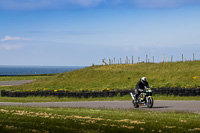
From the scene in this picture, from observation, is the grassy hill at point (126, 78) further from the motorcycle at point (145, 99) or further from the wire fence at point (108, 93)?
the motorcycle at point (145, 99)

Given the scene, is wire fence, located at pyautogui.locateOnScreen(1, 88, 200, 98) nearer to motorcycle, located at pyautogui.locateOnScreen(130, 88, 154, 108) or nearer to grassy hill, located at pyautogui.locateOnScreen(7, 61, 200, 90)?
grassy hill, located at pyautogui.locateOnScreen(7, 61, 200, 90)

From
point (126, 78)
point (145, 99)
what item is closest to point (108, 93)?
point (145, 99)

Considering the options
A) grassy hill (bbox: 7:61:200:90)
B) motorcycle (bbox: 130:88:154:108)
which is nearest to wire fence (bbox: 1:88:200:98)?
grassy hill (bbox: 7:61:200:90)

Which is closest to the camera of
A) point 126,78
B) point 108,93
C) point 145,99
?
point 145,99

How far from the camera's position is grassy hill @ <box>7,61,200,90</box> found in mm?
42875

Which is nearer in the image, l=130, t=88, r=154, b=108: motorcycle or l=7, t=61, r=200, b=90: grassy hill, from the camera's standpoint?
l=130, t=88, r=154, b=108: motorcycle

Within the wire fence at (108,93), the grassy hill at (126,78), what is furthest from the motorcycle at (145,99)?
the grassy hill at (126,78)

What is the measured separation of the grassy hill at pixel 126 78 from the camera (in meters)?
42.9

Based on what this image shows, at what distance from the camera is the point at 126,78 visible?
159 feet

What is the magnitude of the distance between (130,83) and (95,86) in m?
5.04

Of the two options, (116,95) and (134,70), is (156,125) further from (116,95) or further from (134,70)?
(134,70)

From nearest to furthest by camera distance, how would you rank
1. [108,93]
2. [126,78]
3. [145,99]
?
[145,99] < [108,93] < [126,78]

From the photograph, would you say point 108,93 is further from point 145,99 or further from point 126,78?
point 126,78

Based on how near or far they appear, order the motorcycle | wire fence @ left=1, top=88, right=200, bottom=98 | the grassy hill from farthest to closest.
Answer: the grassy hill < wire fence @ left=1, top=88, right=200, bottom=98 < the motorcycle
